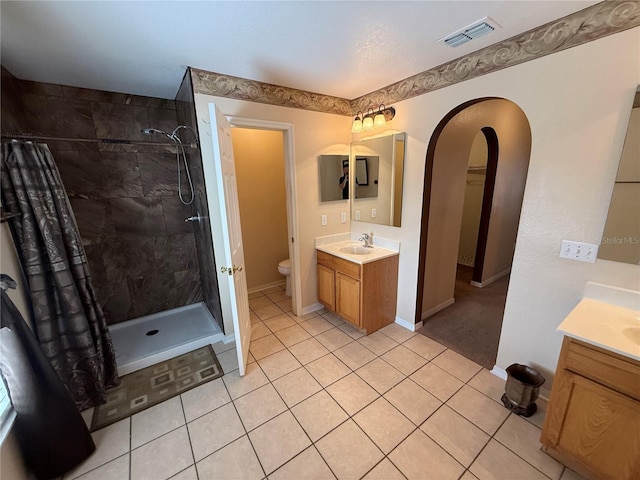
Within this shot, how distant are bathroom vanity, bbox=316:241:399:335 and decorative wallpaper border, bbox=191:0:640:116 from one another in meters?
1.53

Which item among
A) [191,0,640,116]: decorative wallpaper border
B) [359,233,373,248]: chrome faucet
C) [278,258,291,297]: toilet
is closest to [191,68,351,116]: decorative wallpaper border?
[191,0,640,116]: decorative wallpaper border

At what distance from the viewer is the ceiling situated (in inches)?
53.4

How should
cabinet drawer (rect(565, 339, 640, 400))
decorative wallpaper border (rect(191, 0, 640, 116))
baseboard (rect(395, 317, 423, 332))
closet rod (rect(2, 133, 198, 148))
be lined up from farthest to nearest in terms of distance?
1. baseboard (rect(395, 317, 423, 332))
2. closet rod (rect(2, 133, 198, 148))
3. decorative wallpaper border (rect(191, 0, 640, 116))
4. cabinet drawer (rect(565, 339, 640, 400))

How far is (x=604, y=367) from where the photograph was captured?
1201mm

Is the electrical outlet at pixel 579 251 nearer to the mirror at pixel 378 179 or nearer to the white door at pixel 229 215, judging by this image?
the mirror at pixel 378 179

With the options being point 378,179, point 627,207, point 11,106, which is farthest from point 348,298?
Result: point 11,106

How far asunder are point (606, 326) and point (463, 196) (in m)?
1.88

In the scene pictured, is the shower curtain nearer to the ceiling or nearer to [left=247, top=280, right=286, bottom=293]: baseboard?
the ceiling

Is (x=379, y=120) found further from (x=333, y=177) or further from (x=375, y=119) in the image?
(x=333, y=177)

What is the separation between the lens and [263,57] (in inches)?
74.5

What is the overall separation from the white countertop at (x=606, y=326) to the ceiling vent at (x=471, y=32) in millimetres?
1737

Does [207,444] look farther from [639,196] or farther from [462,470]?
[639,196]

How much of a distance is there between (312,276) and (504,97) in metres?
2.38

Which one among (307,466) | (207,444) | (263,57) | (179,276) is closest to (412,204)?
(263,57)
